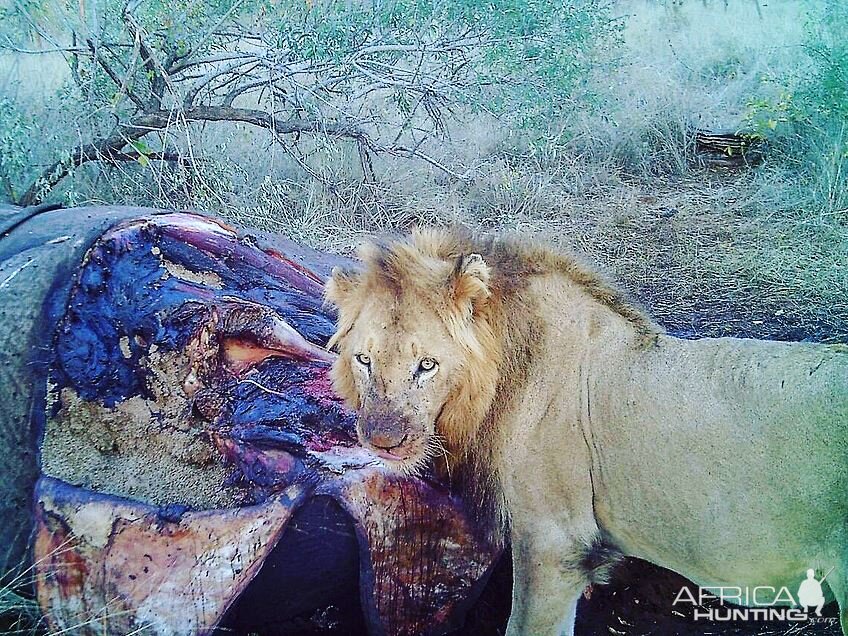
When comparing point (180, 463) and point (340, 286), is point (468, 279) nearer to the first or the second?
point (340, 286)

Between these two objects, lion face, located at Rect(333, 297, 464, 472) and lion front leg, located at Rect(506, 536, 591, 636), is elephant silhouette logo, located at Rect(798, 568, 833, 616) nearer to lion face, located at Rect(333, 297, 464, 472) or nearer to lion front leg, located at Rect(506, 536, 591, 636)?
lion front leg, located at Rect(506, 536, 591, 636)

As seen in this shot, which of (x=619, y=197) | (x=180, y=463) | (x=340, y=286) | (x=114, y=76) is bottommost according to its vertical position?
(x=619, y=197)

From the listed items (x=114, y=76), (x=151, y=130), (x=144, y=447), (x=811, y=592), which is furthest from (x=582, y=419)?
(x=114, y=76)

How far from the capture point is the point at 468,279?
215 cm

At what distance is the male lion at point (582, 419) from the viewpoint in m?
2.05

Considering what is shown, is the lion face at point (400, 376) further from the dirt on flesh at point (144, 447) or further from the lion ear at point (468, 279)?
the dirt on flesh at point (144, 447)

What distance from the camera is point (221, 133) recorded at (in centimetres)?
653

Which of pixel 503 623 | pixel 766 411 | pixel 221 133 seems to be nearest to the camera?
pixel 766 411

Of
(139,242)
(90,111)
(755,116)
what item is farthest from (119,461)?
(755,116)

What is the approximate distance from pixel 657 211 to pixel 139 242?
4317 mm

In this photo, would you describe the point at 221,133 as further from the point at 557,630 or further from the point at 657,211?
the point at 557,630

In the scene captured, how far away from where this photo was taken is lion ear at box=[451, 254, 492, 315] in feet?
7.04

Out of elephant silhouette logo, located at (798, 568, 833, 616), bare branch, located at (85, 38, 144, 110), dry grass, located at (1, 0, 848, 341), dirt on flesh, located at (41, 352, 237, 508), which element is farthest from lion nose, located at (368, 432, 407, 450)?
bare branch, located at (85, 38, 144, 110)

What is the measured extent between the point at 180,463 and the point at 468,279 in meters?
1.08
